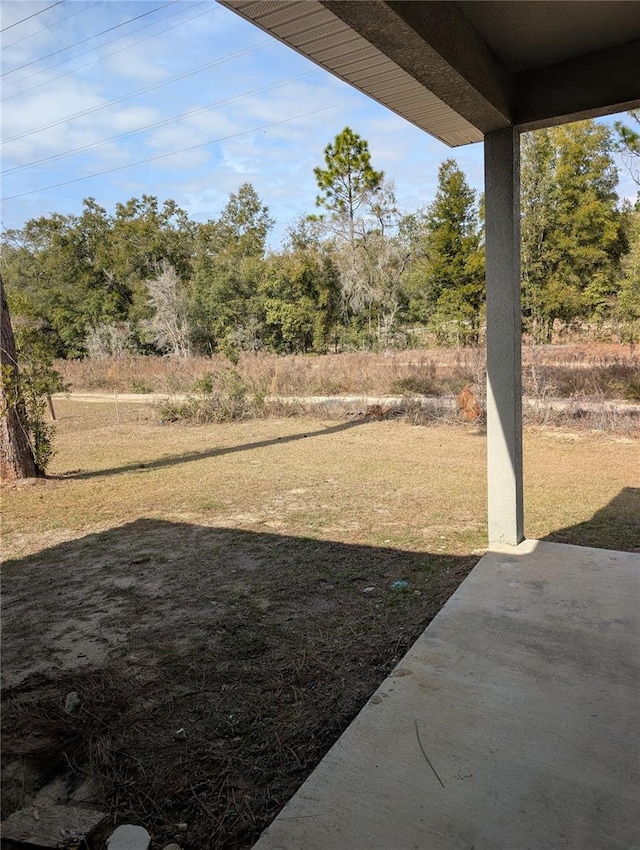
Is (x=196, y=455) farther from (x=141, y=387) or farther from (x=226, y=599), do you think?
(x=141, y=387)

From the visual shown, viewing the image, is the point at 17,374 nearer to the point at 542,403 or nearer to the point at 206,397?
the point at 206,397

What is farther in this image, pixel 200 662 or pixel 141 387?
pixel 141 387

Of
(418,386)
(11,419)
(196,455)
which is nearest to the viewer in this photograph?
(11,419)

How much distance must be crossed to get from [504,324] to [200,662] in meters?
2.34

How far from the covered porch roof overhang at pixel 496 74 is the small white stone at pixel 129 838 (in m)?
2.32

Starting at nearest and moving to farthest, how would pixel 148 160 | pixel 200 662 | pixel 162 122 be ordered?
pixel 200 662
pixel 162 122
pixel 148 160

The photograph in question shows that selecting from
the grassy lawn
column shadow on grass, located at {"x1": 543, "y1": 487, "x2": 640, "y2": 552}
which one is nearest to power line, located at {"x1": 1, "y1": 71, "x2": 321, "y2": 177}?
the grassy lawn

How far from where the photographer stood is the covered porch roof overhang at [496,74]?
6.14ft

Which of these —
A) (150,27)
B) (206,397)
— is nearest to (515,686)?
(206,397)

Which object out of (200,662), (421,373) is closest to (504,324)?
(200,662)

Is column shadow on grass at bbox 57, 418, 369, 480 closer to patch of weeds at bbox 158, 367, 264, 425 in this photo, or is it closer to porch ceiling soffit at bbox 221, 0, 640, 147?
patch of weeds at bbox 158, 367, 264, 425

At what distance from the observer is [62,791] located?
6.08 feet

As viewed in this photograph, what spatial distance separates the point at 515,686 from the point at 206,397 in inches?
380

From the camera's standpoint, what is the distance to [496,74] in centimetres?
279
